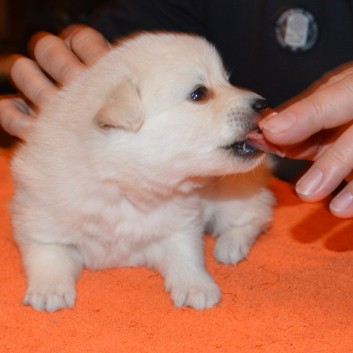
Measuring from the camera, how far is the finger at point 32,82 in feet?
8.50

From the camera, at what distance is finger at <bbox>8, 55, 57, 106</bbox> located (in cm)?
259

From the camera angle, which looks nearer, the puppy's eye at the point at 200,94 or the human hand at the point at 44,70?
the puppy's eye at the point at 200,94

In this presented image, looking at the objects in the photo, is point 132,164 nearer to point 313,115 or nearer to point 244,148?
point 244,148

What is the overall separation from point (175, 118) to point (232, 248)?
61 cm

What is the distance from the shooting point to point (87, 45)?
8.96 ft

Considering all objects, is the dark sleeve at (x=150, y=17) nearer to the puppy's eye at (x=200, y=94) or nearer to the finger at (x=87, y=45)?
the finger at (x=87, y=45)

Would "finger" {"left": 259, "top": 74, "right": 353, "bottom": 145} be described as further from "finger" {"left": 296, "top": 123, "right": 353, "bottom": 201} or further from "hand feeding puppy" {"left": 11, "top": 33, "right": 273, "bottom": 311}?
"hand feeding puppy" {"left": 11, "top": 33, "right": 273, "bottom": 311}

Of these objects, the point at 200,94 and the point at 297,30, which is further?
the point at 297,30

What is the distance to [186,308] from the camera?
2.13 meters

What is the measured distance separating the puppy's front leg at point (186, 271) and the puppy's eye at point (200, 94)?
1.73 ft

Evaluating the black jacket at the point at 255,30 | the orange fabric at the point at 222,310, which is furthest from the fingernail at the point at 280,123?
the black jacket at the point at 255,30

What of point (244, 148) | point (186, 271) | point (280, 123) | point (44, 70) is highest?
point (280, 123)

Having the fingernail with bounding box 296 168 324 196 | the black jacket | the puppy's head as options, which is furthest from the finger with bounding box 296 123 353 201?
the black jacket

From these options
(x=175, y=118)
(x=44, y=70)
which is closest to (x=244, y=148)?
(x=175, y=118)
